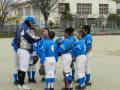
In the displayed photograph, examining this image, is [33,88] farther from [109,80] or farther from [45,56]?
[109,80]

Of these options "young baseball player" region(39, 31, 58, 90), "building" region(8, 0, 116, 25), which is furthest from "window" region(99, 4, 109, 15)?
"young baseball player" region(39, 31, 58, 90)

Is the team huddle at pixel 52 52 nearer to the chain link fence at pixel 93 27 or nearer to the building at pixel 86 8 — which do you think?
the chain link fence at pixel 93 27

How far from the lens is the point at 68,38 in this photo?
5957 mm

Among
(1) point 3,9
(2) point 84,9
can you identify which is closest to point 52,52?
(1) point 3,9

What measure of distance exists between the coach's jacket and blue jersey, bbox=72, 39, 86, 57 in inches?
45.2

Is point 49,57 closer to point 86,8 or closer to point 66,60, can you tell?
point 66,60

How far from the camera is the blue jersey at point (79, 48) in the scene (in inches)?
232

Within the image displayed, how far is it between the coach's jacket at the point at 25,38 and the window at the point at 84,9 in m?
61.0

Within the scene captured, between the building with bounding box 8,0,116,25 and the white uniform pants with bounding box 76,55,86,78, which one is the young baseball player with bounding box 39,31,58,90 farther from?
the building with bounding box 8,0,116,25

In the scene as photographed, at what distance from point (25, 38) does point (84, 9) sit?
62031 mm

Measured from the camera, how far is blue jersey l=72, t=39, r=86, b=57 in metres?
5.88

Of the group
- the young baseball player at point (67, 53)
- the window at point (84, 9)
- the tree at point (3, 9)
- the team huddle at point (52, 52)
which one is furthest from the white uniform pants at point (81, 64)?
the window at point (84, 9)

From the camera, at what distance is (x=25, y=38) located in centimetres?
595

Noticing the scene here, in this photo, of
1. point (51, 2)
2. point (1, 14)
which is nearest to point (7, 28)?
point (1, 14)
